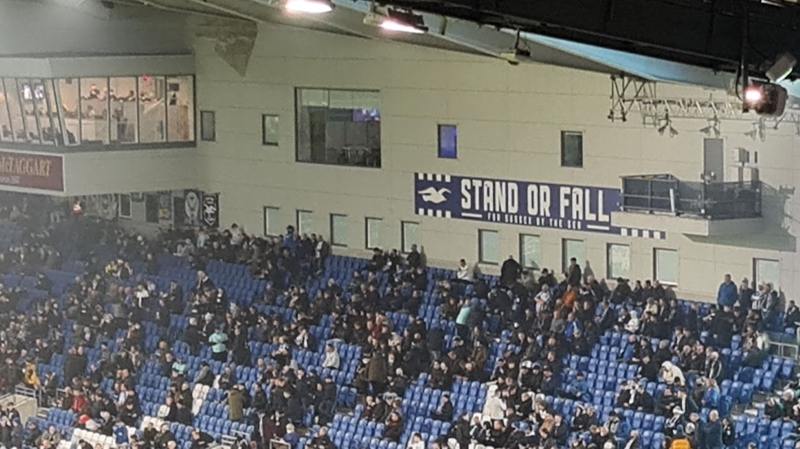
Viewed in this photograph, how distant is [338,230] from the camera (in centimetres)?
2242

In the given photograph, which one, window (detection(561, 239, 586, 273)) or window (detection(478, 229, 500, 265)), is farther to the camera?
window (detection(478, 229, 500, 265))

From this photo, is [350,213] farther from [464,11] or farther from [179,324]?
[464,11]

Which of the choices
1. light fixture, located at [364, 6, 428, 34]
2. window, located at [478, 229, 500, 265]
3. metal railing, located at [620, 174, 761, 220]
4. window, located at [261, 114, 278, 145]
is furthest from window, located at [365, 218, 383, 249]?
light fixture, located at [364, 6, 428, 34]

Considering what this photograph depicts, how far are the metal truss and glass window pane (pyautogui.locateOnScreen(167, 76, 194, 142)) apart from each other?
7.94 m

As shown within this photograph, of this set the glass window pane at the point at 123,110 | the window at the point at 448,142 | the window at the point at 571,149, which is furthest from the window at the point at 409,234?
the glass window pane at the point at 123,110

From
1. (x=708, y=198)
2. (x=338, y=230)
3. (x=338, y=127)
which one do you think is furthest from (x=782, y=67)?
(x=338, y=230)

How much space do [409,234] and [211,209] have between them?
162 inches

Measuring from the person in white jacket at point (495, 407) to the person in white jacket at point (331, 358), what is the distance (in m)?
2.89

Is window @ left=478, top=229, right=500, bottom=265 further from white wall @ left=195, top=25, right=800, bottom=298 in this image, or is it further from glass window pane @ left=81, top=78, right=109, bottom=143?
glass window pane @ left=81, top=78, right=109, bottom=143

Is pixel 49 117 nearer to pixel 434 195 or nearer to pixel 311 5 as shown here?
pixel 434 195

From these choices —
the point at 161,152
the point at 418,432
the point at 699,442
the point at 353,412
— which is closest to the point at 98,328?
the point at 161,152

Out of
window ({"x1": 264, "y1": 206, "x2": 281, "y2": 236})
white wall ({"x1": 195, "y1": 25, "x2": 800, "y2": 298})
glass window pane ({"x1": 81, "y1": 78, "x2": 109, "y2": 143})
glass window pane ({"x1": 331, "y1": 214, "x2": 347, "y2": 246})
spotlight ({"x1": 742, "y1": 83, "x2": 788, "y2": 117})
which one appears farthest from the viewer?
glass window pane ({"x1": 81, "y1": 78, "x2": 109, "y2": 143})

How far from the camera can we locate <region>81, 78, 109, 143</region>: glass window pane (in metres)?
23.8

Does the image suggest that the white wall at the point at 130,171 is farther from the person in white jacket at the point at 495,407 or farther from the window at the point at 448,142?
the person in white jacket at the point at 495,407
